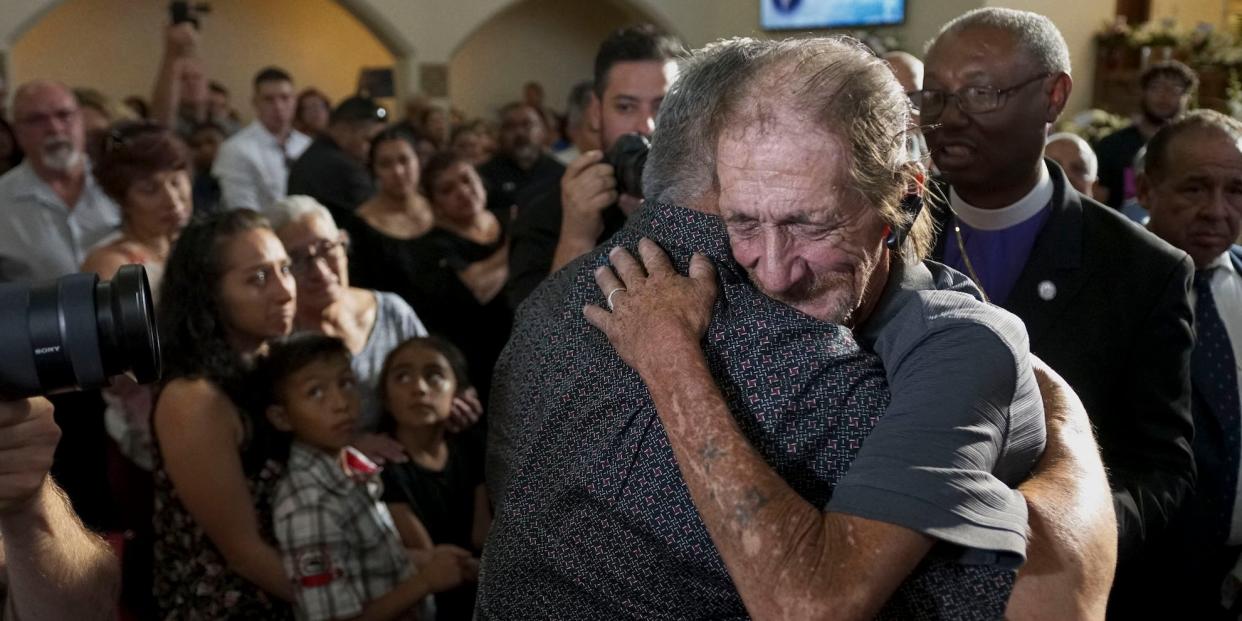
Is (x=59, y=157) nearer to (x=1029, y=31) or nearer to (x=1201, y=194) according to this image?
(x=1029, y=31)

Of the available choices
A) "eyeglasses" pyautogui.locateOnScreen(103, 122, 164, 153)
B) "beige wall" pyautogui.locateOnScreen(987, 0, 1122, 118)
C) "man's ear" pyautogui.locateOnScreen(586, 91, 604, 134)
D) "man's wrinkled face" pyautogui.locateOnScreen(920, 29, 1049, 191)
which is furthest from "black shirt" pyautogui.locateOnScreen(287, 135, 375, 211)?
"beige wall" pyautogui.locateOnScreen(987, 0, 1122, 118)

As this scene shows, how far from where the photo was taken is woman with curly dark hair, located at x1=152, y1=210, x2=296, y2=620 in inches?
82.7

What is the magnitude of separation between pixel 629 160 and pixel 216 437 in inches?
36.0

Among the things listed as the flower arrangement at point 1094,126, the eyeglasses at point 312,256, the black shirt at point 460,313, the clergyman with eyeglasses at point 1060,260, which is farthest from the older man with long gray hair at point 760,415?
the flower arrangement at point 1094,126

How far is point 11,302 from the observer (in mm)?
1079

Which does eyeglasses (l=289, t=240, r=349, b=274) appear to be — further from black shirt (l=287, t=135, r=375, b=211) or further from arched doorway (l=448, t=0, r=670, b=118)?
arched doorway (l=448, t=0, r=670, b=118)

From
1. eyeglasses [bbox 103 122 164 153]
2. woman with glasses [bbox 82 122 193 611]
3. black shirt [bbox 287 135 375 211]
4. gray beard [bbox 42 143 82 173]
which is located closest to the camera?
woman with glasses [bbox 82 122 193 611]

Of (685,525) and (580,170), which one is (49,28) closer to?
(580,170)

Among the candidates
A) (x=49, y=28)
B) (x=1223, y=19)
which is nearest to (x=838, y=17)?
(x=1223, y=19)

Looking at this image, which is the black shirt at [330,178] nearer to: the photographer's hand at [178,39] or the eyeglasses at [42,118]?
the photographer's hand at [178,39]

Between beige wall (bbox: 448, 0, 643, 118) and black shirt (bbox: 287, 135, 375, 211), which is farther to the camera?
beige wall (bbox: 448, 0, 643, 118)

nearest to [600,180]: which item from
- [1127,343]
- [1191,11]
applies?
[1127,343]

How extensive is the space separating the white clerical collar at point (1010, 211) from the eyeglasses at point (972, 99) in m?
0.14

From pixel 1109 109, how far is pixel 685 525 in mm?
9288
